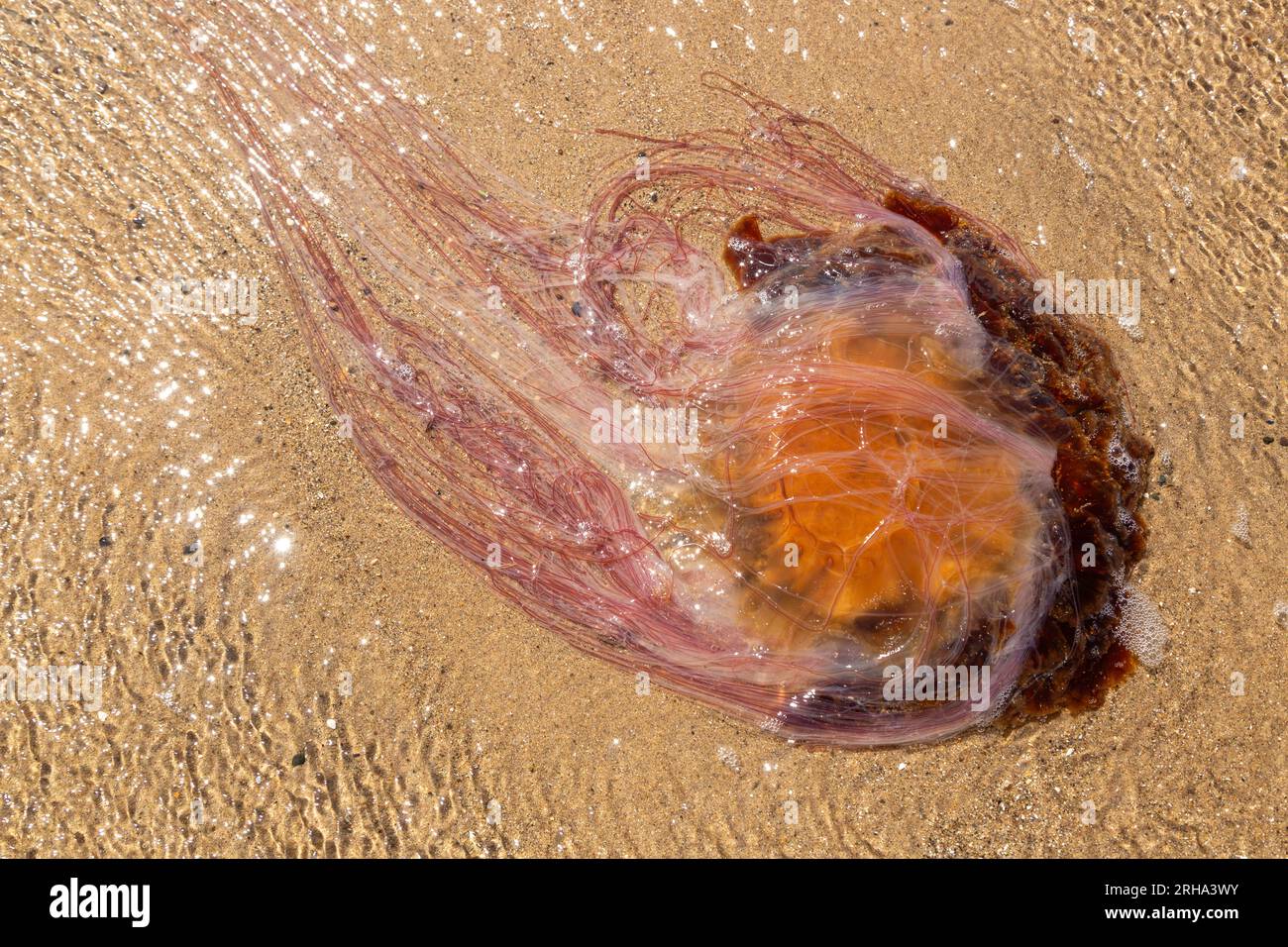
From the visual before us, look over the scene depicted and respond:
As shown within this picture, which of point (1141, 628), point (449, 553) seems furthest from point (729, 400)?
point (1141, 628)

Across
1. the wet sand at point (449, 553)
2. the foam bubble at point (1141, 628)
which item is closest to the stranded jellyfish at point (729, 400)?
the foam bubble at point (1141, 628)

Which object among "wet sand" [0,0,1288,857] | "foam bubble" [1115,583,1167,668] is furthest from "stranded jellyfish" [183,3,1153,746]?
"wet sand" [0,0,1288,857]

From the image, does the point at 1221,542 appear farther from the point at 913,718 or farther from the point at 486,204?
the point at 486,204

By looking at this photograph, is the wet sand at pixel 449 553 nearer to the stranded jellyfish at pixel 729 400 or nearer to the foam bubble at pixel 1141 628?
the foam bubble at pixel 1141 628

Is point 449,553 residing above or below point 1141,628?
above

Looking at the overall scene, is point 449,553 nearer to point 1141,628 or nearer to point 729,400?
point 729,400

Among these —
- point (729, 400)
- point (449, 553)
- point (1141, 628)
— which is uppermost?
point (729, 400)
